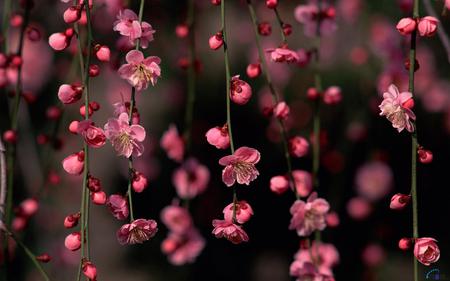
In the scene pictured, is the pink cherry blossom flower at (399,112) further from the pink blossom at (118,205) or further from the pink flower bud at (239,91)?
the pink blossom at (118,205)

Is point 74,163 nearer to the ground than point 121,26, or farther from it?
nearer to the ground

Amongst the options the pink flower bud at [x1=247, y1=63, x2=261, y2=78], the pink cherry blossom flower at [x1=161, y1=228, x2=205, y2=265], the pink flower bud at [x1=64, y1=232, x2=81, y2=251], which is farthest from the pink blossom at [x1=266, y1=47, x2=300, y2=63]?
the pink cherry blossom flower at [x1=161, y1=228, x2=205, y2=265]

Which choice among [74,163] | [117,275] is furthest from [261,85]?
[74,163]

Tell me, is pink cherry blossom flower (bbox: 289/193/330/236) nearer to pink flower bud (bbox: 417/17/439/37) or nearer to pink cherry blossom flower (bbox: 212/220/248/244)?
pink cherry blossom flower (bbox: 212/220/248/244)

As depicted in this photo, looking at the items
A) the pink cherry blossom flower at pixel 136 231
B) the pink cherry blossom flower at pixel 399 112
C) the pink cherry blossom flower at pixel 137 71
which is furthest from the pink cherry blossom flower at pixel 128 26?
the pink cherry blossom flower at pixel 399 112

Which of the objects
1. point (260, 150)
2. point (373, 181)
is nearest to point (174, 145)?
point (373, 181)

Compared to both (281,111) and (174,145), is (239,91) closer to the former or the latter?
(281,111)

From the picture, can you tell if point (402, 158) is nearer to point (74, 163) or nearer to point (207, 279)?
point (207, 279)

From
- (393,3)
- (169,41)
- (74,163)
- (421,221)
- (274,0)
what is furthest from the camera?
(169,41)
